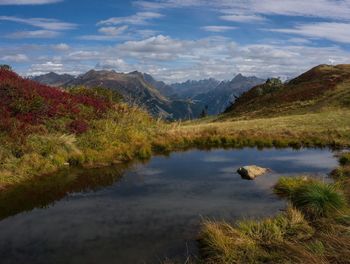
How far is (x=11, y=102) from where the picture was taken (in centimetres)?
2927

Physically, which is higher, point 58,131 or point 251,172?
point 58,131

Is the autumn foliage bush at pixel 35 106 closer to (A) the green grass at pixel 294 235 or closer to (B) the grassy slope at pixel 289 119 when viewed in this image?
(B) the grassy slope at pixel 289 119

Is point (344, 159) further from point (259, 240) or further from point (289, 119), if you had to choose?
point (289, 119)

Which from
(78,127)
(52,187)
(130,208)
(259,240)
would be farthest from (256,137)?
(259,240)

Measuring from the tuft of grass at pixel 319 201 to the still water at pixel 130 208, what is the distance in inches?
42.7

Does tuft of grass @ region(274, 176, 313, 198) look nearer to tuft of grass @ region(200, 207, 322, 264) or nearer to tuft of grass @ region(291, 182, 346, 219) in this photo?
tuft of grass @ region(291, 182, 346, 219)

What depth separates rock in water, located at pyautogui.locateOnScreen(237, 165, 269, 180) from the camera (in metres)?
23.3

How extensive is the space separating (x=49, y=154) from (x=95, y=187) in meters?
5.18

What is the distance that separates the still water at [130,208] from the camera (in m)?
13.4

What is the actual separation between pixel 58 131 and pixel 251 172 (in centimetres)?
1316

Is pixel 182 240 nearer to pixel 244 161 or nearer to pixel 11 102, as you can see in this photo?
pixel 244 161

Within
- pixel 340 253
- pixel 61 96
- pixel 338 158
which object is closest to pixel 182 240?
pixel 340 253

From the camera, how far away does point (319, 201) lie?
1608 cm

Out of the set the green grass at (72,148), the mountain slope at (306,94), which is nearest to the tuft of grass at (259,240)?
the green grass at (72,148)
